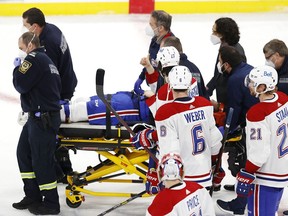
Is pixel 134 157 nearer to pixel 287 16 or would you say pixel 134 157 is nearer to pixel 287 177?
pixel 287 177

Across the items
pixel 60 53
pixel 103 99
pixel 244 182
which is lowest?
pixel 244 182

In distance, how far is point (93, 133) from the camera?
550 cm

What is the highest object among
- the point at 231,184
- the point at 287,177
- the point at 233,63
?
the point at 233,63

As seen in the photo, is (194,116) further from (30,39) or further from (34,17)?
(34,17)

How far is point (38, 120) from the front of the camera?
540 centimetres

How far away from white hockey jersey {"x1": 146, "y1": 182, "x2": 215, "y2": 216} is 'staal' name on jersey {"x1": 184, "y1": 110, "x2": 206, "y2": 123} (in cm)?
79

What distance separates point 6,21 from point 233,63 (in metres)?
6.40

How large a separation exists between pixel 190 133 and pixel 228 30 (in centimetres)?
156

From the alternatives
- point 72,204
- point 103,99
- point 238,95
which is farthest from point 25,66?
point 238,95

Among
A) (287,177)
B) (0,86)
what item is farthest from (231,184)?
(0,86)

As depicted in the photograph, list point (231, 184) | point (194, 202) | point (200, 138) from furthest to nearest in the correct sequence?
point (231, 184), point (200, 138), point (194, 202)

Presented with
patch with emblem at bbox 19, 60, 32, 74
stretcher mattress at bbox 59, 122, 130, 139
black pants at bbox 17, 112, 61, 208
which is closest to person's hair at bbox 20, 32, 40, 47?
patch with emblem at bbox 19, 60, 32, 74

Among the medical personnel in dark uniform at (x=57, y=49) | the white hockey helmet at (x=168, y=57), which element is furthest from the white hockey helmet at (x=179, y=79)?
the medical personnel in dark uniform at (x=57, y=49)

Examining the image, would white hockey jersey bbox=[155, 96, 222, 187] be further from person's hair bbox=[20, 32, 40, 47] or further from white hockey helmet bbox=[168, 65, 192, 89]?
person's hair bbox=[20, 32, 40, 47]
